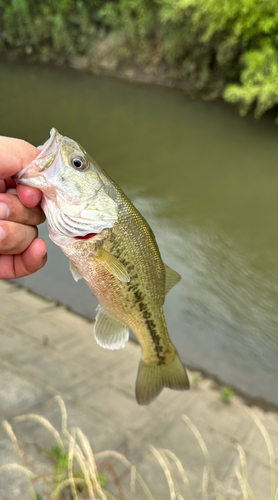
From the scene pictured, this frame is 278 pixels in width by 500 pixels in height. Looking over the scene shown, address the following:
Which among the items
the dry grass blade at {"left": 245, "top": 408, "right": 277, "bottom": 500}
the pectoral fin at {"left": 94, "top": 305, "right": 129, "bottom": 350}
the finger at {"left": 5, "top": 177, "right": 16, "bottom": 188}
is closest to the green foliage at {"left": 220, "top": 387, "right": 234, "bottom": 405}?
the dry grass blade at {"left": 245, "top": 408, "right": 277, "bottom": 500}

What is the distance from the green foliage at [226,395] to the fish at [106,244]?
194cm

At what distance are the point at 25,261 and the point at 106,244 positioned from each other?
459mm

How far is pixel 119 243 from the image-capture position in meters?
1.50

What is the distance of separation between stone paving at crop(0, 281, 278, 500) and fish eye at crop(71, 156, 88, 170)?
2.15 meters

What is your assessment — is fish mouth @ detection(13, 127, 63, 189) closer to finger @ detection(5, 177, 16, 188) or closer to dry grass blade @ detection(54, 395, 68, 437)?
finger @ detection(5, 177, 16, 188)

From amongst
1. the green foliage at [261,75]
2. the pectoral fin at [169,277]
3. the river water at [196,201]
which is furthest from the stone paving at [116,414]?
the green foliage at [261,75]

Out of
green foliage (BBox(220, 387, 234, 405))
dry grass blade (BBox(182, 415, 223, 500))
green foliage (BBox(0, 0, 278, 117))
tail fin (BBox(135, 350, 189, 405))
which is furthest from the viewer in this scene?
green foliage (BBox(0, 0, 278, 117))

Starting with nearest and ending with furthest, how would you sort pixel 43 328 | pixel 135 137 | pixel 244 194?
pixel 43 328, pixel 244 194, pixel 135 137

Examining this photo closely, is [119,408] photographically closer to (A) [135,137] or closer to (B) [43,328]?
(B) [43,328]

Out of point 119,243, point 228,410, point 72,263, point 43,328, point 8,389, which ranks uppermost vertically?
point 119,243

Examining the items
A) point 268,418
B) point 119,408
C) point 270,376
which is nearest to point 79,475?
point 119,408

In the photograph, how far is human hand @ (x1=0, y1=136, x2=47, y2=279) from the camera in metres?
1.28

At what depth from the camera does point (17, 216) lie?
4.62 feet

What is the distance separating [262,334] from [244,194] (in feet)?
12.0
